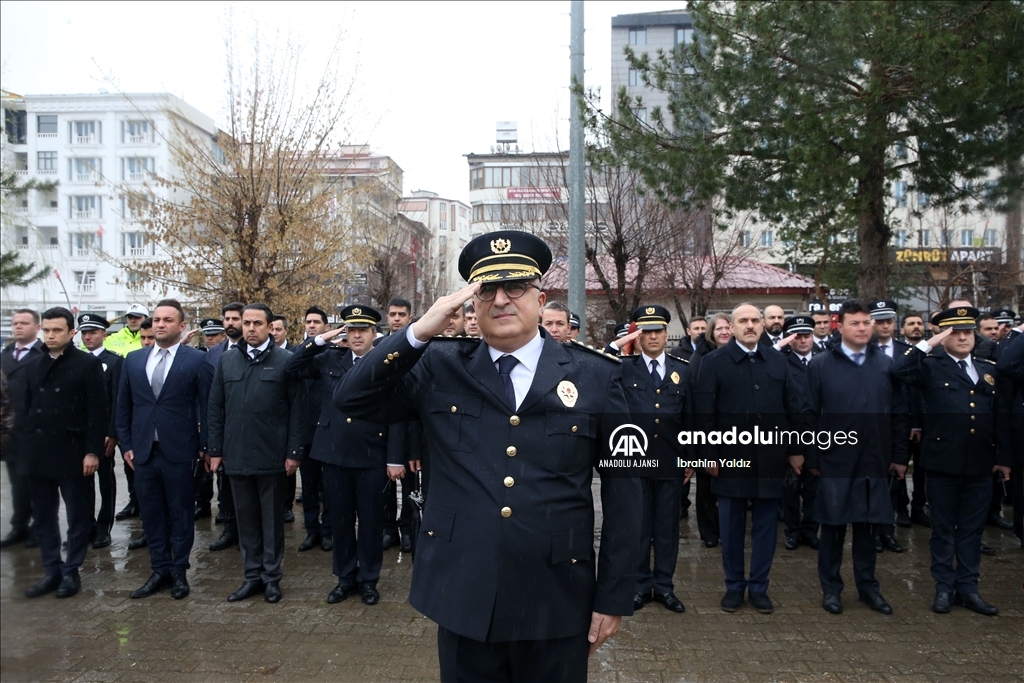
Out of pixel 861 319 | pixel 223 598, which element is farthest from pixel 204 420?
pixel 861 319

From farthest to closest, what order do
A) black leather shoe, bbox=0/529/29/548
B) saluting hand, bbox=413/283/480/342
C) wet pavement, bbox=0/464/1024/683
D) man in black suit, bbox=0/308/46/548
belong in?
wet pavement, bbox=0/464/1024/683, saluting hand, bbox=413/283/480/342, man in black suit, bbox=0/308/46/548, black leather shoe, bbox=0/529/29/548

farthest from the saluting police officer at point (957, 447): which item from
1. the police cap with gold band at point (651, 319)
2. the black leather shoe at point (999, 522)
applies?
the black leather shoe at point (999, 522)

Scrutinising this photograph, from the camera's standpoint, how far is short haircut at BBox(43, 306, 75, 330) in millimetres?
5551

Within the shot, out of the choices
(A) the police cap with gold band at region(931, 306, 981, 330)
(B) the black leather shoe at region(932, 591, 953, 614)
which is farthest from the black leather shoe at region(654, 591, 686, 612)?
(A) the police cap with gold band at region(931, 306, 981, 330)

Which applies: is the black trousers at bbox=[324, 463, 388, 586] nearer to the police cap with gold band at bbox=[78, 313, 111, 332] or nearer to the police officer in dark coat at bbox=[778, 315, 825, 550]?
the police officer in dark coat at bbox=[778, 315, 825, 550]

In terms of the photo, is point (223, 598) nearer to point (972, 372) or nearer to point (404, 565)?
point (404, 565)

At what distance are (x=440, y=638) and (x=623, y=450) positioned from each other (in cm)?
97

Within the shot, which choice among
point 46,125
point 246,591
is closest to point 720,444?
point 246,591

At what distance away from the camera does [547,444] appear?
110 inches

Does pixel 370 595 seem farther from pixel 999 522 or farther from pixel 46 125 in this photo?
pixel 999 522

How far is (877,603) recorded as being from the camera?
18.8ft

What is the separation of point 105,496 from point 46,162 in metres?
5.19

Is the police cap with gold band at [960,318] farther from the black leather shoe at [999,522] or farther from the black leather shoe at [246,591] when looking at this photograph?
the black leather shoe at [246,591]

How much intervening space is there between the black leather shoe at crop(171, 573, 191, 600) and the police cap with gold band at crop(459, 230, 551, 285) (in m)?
4.34
